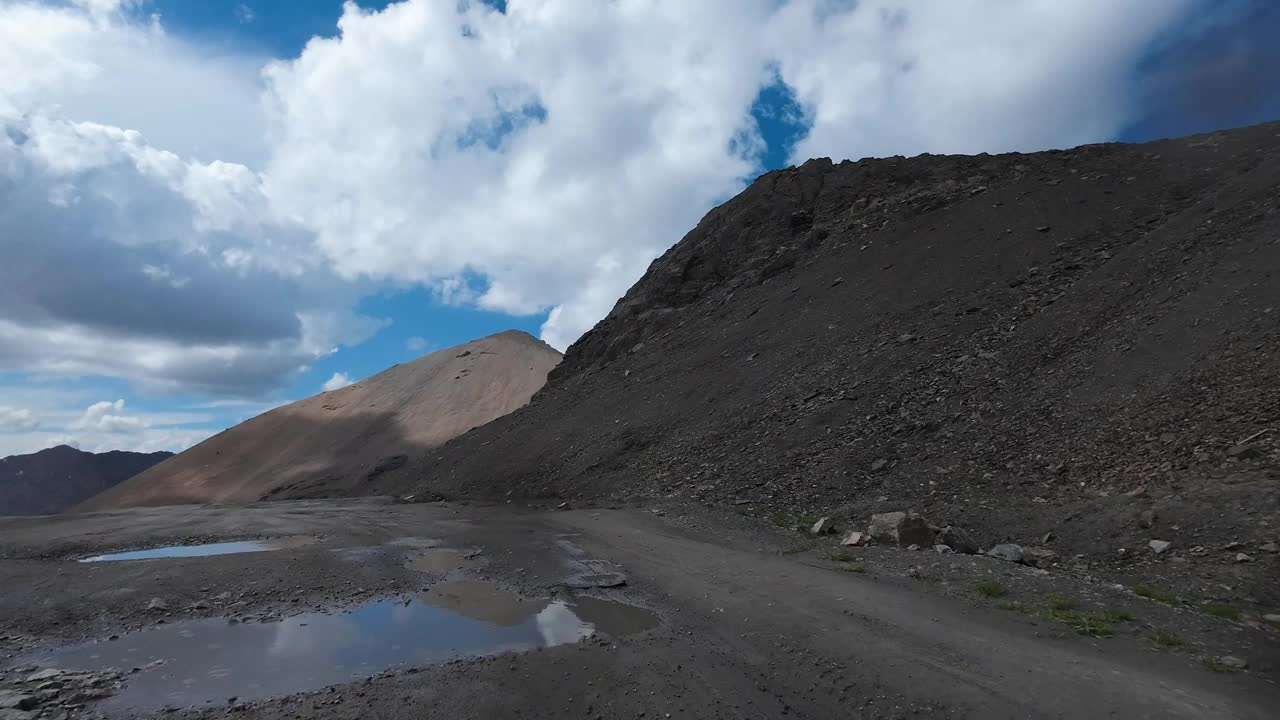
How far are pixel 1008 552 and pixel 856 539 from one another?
2.52m

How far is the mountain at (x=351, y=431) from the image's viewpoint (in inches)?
1909

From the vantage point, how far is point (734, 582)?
10109 millimetres

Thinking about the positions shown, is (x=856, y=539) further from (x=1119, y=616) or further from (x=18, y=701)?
(x=18, y=701)

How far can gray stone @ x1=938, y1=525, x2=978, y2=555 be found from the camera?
11.3m

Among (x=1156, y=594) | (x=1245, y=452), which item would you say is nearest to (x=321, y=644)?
(x=1156, y=594)

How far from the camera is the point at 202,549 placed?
15086 millimetres

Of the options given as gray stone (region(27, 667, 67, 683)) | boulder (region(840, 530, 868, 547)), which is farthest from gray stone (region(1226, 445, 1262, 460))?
gray stone (region(27, 667, 67, 683))

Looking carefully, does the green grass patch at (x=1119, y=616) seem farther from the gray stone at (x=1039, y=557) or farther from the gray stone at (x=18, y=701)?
the gray stone at (x=18, y=701)

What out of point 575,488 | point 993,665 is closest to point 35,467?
point 575,488

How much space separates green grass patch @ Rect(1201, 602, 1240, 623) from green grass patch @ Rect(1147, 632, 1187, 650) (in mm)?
1050

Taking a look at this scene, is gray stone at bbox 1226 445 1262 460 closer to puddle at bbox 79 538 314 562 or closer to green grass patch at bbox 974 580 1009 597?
green grass patch at bbox 974 580 1009 597

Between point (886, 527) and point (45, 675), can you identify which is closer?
point (45, 675)

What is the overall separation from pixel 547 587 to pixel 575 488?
499 inches

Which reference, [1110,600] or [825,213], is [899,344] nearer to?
[1110,600]
